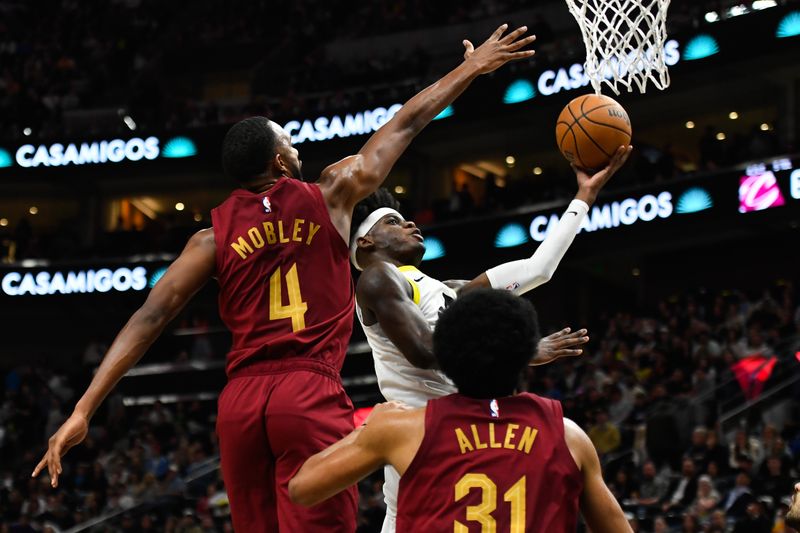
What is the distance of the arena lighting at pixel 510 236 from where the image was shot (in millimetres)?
20734

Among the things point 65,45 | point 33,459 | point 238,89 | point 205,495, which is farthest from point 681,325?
point 65,45

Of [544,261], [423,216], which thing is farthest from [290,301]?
[423,216]

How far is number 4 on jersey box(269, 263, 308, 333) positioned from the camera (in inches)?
161

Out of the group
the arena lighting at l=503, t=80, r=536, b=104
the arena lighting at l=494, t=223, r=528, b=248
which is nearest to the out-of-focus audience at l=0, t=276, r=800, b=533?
the arena lighting at l=494, t=223, r=528, b=248

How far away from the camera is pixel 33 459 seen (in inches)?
782

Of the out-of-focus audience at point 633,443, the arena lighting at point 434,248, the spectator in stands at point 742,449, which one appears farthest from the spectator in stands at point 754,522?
the arena lighting at point 434,248

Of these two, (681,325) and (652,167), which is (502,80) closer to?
(652,167)

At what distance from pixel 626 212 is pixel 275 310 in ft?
52.1

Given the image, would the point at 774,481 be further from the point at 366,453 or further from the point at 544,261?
the point at 366,453

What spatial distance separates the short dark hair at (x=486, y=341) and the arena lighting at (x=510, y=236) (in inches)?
693

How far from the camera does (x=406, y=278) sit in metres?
4.58

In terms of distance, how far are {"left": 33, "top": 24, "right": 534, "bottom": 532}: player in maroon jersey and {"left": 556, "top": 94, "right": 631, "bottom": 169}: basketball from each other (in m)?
0.62

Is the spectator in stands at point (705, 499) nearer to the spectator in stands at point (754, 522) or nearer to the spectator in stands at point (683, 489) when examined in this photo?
the spectator in stands at point (683, 489)

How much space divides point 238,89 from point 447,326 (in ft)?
89.5
